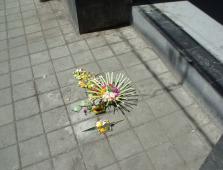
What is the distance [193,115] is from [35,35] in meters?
4.24

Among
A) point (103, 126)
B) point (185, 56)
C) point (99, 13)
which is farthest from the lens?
point (99, 13)

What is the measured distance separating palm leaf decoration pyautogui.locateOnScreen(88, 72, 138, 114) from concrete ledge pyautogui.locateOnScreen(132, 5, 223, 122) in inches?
38.3

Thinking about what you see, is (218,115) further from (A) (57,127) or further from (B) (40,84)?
(B) (40,84)

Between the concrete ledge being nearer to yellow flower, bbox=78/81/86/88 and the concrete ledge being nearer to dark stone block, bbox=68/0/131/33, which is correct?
dark stone block, bbox=68/0/131/33

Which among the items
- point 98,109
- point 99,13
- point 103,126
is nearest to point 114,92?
point 98,109

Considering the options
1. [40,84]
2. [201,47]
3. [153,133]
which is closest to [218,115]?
[153,133]

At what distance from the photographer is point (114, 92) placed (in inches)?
196

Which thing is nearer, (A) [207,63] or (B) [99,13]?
(A) [207,63]

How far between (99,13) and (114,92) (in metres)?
2.29

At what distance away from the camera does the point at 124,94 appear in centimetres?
500

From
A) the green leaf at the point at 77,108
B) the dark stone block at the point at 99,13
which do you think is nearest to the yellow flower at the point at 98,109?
the green leaf at the point at 77,108

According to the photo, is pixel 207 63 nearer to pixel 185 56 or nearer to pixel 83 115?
pixel 185 56

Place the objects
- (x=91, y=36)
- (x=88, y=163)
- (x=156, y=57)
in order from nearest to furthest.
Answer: (x=88, y=163) < (x=156, y=57) < (x=91, y=36)

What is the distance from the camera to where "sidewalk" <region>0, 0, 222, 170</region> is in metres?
4.07
